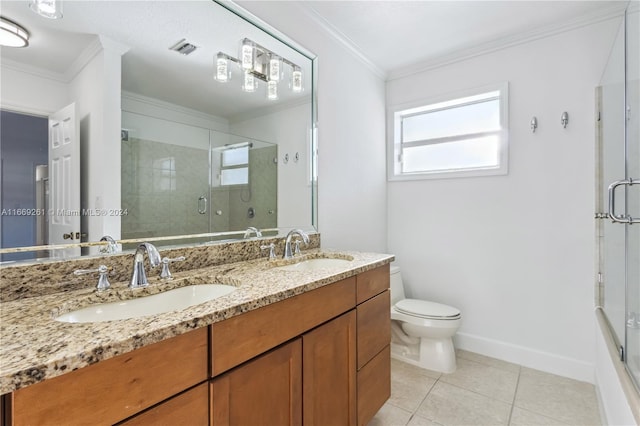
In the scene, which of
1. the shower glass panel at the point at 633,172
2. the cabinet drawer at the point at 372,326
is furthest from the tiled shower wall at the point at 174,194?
the shower glass panel at the point at 633,172

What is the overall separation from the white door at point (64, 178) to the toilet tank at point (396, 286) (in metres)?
2.10

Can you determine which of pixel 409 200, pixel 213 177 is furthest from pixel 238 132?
pixel 409 200

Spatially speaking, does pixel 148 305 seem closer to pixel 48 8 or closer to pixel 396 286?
pixel 48 8

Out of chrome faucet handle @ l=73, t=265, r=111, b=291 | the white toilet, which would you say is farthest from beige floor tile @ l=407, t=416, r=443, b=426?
chrome faucet handle @ l=73, t=265, r=111, b=291

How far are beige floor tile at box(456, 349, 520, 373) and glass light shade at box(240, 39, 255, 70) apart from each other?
8.39 feet

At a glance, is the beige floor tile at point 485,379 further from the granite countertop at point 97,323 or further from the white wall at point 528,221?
the granite countertop at point 97,323

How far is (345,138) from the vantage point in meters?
2.39

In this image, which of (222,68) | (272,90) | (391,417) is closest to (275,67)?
(272,90)

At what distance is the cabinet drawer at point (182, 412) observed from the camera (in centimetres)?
68

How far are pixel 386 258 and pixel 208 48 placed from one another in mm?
1410

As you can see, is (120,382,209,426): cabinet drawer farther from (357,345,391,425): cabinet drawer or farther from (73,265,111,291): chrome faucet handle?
(357,345,391,425): cabinet drawer

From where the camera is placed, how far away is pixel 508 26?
2186 millimetres

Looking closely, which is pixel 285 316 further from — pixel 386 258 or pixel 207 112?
pixel 207 112

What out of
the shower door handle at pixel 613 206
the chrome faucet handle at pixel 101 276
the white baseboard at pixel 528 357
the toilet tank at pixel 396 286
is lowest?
the white baseboard at pixel 528 357
